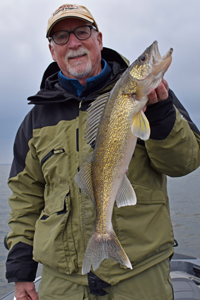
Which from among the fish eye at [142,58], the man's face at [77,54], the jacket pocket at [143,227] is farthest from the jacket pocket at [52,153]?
the fish eye at [142,58]

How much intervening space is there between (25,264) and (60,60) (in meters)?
2.38

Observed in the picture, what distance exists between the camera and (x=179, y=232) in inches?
438

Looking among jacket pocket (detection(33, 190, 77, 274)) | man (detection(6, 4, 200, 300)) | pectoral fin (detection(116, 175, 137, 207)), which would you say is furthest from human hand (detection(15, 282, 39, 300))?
pectoral fin (detection(116, 175, 137, 207))

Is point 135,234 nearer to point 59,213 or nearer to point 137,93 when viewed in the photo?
point 59,213

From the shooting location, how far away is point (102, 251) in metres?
1.91

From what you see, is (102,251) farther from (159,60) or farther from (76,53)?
(76,53)

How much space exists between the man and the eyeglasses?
1cm

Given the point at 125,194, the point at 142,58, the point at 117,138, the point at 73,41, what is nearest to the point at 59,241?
the point at 125,194

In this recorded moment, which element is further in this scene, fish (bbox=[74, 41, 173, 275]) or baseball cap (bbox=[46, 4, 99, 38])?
baseball cap (bbox=[46, 4, 99, 38])

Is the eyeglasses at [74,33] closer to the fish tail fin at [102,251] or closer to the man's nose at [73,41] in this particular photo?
the man's nose at [73,41]

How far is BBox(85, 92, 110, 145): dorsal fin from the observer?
1.95 metres

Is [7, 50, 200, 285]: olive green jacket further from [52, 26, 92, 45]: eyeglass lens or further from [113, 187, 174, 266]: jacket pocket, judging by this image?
[52, 26, 92, 45]: eyeglass lens

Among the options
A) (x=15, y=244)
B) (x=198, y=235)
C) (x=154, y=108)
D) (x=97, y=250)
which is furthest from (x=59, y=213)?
(x=198, y=235)

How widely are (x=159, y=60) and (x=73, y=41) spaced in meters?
1.44
